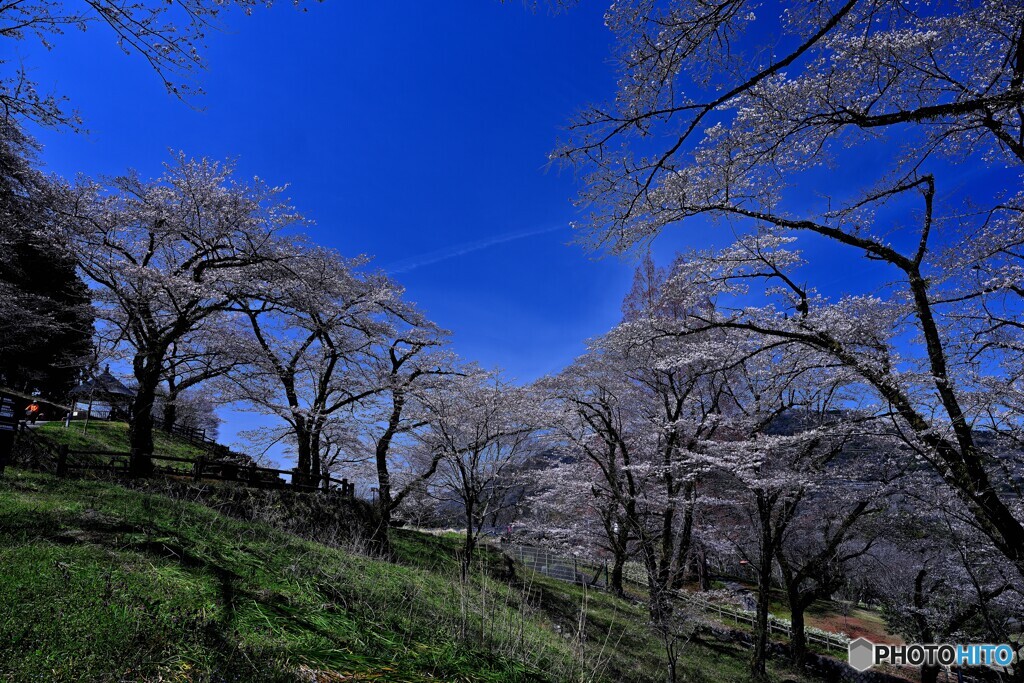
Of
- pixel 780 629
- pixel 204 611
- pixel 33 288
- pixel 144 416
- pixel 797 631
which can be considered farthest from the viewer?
pixel 33 288

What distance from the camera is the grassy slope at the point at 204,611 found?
3098 millimetres

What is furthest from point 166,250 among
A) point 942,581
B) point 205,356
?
point 942,581

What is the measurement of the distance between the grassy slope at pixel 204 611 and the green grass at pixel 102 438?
486 inches

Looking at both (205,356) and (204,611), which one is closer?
(204,611)

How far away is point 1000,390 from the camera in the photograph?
23.2 ft

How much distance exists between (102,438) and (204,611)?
74.3 feet

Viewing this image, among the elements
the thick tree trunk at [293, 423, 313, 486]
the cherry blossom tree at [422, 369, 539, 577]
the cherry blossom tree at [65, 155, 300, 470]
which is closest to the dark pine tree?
the cherry blossom tree at [65, 155, 300, 470]

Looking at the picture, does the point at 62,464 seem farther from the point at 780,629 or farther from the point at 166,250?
the point at 780,629

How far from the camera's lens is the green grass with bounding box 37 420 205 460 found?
17953 millimetres

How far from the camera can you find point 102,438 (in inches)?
816

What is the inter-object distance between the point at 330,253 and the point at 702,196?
51.0 ft

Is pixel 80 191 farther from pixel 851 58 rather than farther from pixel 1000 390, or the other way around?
pixel 1000 390

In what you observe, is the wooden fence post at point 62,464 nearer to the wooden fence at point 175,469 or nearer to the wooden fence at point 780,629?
the wooden fence at point 175,469

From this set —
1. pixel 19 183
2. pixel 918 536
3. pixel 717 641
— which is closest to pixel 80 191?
pixel 19 183
